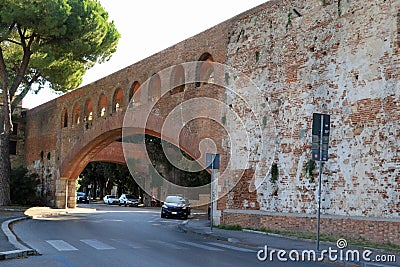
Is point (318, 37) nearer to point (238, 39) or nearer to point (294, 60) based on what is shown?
point (294, 60)

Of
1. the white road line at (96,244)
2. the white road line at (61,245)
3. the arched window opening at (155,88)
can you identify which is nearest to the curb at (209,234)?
the white road line at (96,244)

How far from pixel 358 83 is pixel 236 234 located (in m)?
5.52

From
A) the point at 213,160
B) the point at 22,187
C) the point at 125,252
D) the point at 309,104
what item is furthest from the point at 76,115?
the point at 125,252

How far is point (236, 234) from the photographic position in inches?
604

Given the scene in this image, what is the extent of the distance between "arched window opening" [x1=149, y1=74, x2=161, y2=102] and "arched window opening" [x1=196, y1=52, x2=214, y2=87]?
293 centimetres

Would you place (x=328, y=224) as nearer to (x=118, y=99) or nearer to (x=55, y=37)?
(x=118, y=99)

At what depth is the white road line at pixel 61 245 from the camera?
1103 cm

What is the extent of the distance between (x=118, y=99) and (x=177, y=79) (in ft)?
19.8

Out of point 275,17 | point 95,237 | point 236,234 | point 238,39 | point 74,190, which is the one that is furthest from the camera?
point 74,190

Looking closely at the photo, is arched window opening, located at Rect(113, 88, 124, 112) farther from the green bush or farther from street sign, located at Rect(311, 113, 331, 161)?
street sign, located at Rect(311, 113, 331, 161)

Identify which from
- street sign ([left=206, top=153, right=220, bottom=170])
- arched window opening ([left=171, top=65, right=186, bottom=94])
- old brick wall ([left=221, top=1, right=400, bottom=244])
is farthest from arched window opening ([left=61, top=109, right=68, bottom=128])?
street sign ([left=206, top=153, right=220, bottom=170])

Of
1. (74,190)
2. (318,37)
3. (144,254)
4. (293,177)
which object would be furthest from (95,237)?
(74,190)

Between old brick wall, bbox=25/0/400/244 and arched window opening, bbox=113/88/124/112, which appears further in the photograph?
arched window opening, bbox=113/88/124/112

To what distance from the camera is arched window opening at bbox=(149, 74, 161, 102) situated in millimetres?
22984
